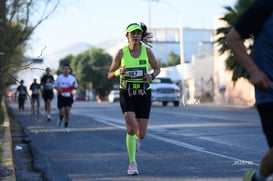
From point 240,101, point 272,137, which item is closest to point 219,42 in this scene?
point 240,101

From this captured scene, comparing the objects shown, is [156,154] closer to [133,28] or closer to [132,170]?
[132,170]

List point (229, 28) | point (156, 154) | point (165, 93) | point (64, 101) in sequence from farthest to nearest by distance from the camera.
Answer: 1. point (165, 93)
2. point (229, 28)
3. point (64, 101)
4. point (156, 154)

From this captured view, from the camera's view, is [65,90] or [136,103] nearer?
[136,103]

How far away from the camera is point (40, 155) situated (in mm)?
9867

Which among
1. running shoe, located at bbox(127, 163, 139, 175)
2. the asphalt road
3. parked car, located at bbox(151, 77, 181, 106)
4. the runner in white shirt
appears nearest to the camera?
running shoe, located at bbox(127, 163, 139, 175)

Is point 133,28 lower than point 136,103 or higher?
higher

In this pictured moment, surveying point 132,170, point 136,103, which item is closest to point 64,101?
point 136,103

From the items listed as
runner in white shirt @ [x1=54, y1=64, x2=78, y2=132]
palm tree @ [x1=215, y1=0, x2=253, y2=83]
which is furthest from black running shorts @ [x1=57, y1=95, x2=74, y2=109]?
palm tree @ [x1=215, y1=0, x2=253, y2=83]

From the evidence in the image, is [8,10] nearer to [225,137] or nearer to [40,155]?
[40,155]

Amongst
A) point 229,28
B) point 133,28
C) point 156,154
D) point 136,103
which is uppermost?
point 229,28

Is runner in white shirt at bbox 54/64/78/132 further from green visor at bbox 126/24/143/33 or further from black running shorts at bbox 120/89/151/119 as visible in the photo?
green visor at bbox 126/24/143/33

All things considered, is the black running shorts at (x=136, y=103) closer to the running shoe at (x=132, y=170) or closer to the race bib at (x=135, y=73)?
the race bib at (x=135, y=73)

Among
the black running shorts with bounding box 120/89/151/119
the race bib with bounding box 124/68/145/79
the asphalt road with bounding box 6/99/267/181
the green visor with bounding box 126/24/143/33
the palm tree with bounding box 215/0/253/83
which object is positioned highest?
the palm tree with bounding box 215/0/253/83

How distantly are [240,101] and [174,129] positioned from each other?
32406mm
